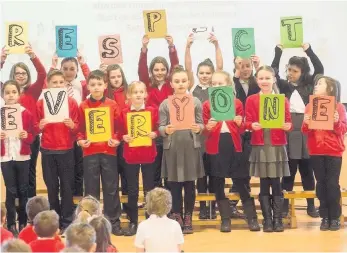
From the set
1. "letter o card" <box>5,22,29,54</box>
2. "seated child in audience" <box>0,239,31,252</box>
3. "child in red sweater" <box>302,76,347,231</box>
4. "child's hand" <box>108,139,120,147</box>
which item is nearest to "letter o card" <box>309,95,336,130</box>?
"child in red sweater" <box>302,76,347,231</box>

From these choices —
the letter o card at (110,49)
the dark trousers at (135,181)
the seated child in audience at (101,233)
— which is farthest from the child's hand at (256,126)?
the seated child in audience at (101,233)

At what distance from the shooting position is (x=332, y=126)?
5.91 meters

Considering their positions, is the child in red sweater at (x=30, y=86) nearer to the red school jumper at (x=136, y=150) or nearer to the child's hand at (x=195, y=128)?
the red school jumper at (x=136, y=150)

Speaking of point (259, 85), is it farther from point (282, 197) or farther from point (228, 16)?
point (228, 16)

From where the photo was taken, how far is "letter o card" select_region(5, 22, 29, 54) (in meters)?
6.26

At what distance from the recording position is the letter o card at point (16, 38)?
6262 millimetres

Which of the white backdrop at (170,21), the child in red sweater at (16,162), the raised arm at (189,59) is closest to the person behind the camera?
the child in red sweater at (16,162)

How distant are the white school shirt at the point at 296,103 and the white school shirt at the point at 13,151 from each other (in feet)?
7.91

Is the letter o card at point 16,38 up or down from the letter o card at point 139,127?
up

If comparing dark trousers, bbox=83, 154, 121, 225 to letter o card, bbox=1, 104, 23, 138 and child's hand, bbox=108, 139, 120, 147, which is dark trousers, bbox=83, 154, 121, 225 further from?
letter o card, bbox=1, 104, 23, 138

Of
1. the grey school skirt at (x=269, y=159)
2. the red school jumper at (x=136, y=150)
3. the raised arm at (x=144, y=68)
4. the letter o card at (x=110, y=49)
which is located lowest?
the grey school skirt at (x=269, y=159)

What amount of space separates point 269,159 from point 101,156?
139cm

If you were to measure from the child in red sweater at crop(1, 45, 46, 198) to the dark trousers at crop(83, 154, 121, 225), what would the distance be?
609 mm

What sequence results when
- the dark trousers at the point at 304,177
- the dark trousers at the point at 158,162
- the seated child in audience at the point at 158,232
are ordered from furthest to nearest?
the dark trousers at the point at 304,177
the dark trousers at the point at 158,162
the seated child in audience at the point at 158,232
